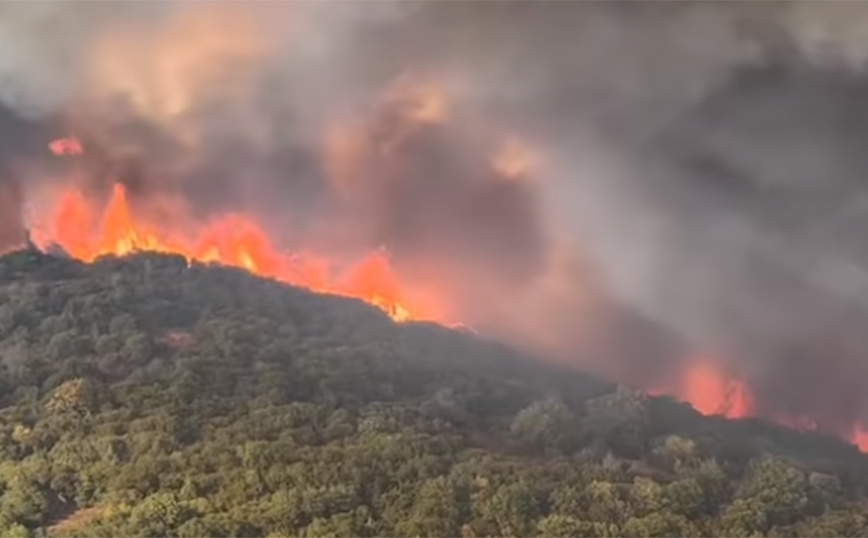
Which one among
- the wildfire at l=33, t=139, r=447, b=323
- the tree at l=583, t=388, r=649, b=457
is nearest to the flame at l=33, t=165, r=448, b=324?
the wildfire at l=33, t=139, r=447, b=323

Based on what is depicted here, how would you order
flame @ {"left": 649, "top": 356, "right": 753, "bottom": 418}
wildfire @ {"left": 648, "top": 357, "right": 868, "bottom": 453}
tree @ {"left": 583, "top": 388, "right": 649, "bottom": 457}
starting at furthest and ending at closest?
flame @ {"left": 649, "top": 356, "right": 753, "bottom": 418}, wildfire @ {"left": 648, "top": 357, "right": 868, "bottom": 453}, tree @ {"left": 583, "top": 388, "right": 649, "bottom": 457}

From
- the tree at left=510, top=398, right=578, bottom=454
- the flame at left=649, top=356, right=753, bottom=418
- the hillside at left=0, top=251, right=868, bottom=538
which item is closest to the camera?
the hillside at left=0, top=251, right=868, bottom=538

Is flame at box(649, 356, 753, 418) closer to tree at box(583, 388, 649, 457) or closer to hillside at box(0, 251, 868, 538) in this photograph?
hillside at box(0, 251, 868, 538)

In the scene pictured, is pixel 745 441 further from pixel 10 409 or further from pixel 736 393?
pixel 10 409

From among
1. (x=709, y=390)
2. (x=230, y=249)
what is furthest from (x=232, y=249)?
(x=709, y=390)

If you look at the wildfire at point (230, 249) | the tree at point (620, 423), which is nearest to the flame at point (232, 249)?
the wildfire at point (230, 249)

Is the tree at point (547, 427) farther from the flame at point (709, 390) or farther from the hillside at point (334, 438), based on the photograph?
the flame at point (709, 390)
